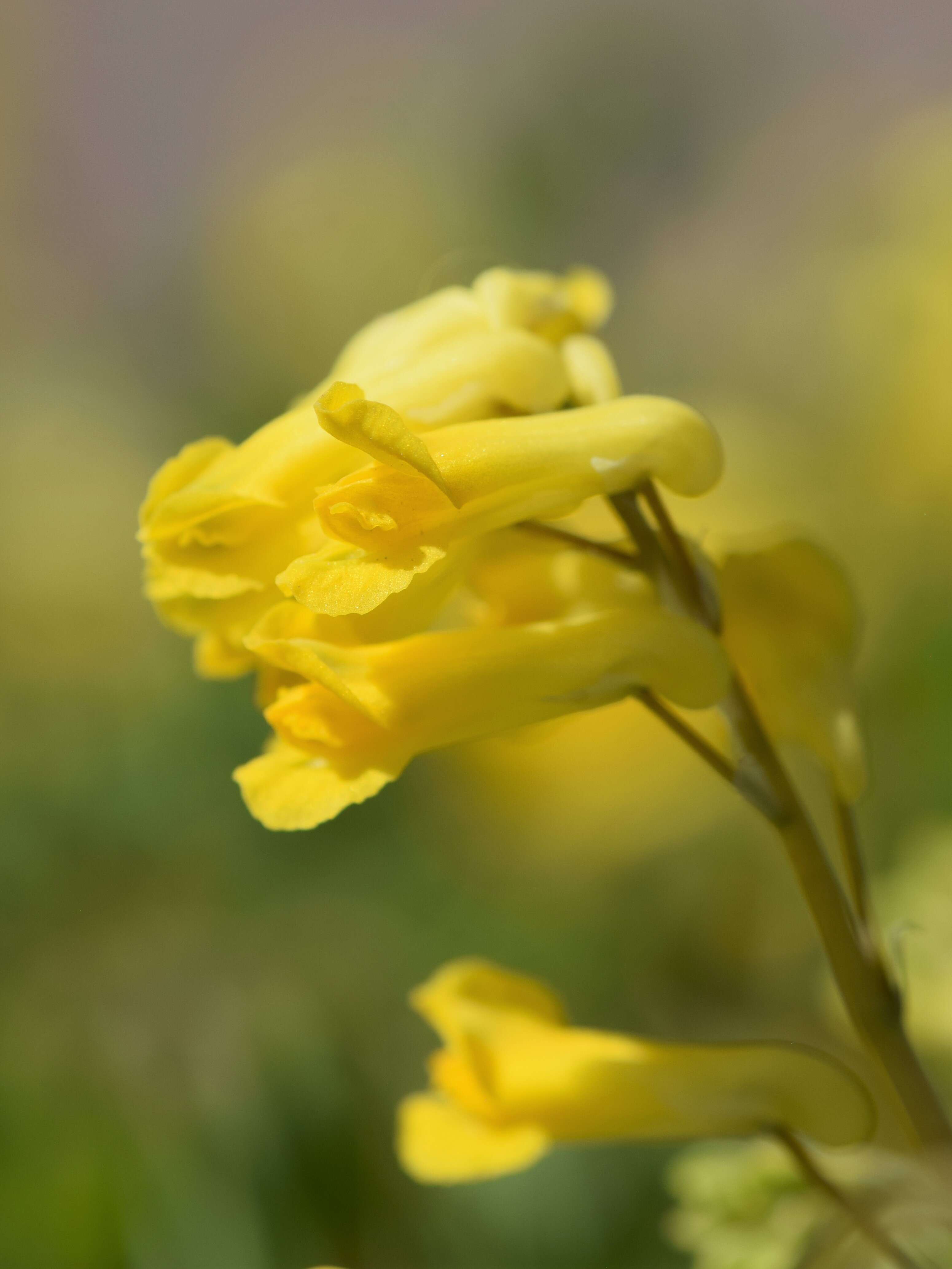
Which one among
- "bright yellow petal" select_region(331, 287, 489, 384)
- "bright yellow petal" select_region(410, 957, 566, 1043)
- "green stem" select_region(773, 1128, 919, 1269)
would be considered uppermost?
"bright yellow petal" select_region(331, 287, 489, 384)

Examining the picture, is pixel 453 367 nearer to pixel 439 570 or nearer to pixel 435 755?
pixel 439 570

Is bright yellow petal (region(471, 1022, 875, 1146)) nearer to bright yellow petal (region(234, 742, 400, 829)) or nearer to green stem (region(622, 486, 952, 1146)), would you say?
green stem (region(622, 486, 952, 1146))

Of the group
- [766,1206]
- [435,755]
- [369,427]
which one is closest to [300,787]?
[369,427]

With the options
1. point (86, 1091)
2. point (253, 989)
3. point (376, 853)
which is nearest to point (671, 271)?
point (376, 853)

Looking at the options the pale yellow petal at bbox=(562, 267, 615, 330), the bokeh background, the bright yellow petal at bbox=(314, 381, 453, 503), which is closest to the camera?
the bright yellow petal at bbox=(314, 381, 453, 503)

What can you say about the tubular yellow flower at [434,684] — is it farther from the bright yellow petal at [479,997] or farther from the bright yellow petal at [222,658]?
the bright yellow petal at [479,997]

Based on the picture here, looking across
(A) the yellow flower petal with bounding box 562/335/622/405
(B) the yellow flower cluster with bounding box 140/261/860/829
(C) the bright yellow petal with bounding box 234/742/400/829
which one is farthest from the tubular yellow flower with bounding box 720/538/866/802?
(C) the bright yellow petal with bounding box 234/742/400/829

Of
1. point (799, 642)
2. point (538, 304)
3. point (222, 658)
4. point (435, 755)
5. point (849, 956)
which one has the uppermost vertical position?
point (538, 304)
